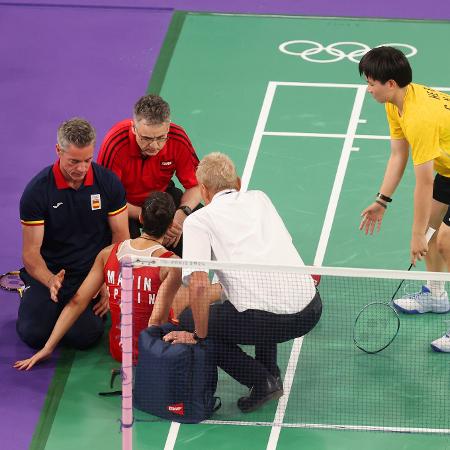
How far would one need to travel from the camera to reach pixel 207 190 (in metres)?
8.35

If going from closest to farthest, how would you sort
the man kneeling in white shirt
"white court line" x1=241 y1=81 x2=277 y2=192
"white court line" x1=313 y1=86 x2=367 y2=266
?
1. the man kneeling in white shirt
2. "white court line" x1=313 y1=86 x2=367 y2=266
3. "white court line" x1=241 y1=81 x2=277 y2=192

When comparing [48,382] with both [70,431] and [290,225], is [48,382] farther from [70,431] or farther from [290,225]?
[290,225]

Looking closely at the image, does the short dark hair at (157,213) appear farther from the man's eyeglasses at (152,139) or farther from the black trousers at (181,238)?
the black trousers at (181,238)

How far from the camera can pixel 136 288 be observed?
28.0 feet

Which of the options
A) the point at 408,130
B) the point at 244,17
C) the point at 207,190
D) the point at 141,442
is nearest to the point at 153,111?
the point at 207,190

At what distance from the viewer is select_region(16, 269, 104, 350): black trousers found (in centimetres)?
909

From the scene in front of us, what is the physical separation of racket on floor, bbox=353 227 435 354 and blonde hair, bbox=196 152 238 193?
5.29ft

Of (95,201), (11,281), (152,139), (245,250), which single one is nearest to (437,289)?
(245,250)

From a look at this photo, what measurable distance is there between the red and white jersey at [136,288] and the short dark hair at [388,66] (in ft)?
6.53

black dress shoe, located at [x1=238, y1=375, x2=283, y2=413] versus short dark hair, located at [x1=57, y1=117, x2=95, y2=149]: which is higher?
short dark hair, located at [x1=57, y1=117, x2=95, y2=149]

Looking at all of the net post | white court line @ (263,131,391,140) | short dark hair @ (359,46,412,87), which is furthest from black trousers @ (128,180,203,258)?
the net post

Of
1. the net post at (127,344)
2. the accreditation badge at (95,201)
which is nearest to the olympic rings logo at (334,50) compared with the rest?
the accreditation badge at (95,201)

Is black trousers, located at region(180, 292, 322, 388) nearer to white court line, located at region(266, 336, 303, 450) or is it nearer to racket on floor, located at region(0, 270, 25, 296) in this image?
white court line, located at region(266, 336, 303, 450)

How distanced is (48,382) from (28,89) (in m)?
5.13
